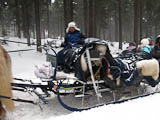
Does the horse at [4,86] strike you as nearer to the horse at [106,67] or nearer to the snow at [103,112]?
the snow at [103,112]

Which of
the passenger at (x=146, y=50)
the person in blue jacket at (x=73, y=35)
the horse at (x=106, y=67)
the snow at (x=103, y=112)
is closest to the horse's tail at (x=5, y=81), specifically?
the snow at (x=103, y=112)

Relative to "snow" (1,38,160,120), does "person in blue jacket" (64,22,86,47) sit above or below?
above

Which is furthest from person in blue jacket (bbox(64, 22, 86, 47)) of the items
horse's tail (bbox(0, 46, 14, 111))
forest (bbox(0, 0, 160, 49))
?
forest (bbox(0, 0, 160, 49))

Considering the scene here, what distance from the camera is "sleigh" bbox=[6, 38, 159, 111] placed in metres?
4.02

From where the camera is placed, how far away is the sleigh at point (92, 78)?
4020 mm

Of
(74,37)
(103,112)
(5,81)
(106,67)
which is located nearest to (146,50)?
(106,67)

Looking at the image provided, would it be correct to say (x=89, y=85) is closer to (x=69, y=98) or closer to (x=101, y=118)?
(x=69, y=98)

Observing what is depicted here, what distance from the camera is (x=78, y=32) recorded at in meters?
5.46

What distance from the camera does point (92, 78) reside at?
4059 mm

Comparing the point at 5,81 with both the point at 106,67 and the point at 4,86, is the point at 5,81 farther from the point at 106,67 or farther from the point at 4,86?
the point at 106,67

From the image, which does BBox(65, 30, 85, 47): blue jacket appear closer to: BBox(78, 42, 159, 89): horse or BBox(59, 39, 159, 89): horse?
BBox(59, 39, 159, 89): horse

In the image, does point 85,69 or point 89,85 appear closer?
point 85,69

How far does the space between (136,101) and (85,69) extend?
146cm

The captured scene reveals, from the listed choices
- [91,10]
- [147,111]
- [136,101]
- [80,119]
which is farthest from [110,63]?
[91,10]
